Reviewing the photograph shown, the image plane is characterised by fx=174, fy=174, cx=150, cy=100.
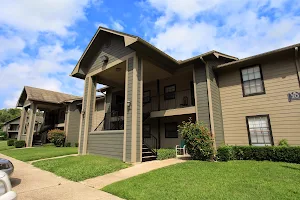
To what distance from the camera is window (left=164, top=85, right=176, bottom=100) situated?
13250mm

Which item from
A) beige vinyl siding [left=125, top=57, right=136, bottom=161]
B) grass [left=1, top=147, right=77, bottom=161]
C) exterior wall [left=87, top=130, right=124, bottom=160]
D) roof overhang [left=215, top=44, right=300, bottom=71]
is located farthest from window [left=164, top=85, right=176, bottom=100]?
grass [left=1, top=147, right=77, bottom=161]

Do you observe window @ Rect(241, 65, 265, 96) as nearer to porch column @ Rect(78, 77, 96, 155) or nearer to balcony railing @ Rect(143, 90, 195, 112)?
balcony railing @ Rect(143, 90, 195, 112)

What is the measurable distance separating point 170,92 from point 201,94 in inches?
138

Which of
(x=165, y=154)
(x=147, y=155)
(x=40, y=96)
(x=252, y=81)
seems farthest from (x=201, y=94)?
(x=40, y=96)

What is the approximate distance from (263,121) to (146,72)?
7.48 m

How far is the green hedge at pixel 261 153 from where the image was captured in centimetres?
739

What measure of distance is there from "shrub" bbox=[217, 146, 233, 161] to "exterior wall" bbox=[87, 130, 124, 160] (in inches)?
191

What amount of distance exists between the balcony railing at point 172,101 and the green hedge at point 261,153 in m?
4.29

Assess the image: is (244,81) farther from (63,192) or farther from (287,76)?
(63,192)

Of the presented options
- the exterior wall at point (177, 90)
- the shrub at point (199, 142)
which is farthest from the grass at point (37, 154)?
the shrub at point (199, 142)

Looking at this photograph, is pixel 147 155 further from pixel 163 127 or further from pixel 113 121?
pixel 113 121

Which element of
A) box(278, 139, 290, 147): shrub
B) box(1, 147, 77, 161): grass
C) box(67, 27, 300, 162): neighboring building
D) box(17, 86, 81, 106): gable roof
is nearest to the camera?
box(278, 139, 290, 147): shrub

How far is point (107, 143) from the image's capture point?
390 inches

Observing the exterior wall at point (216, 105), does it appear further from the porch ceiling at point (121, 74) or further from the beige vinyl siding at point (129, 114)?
the beige vinyl siding at point (129, 114)
